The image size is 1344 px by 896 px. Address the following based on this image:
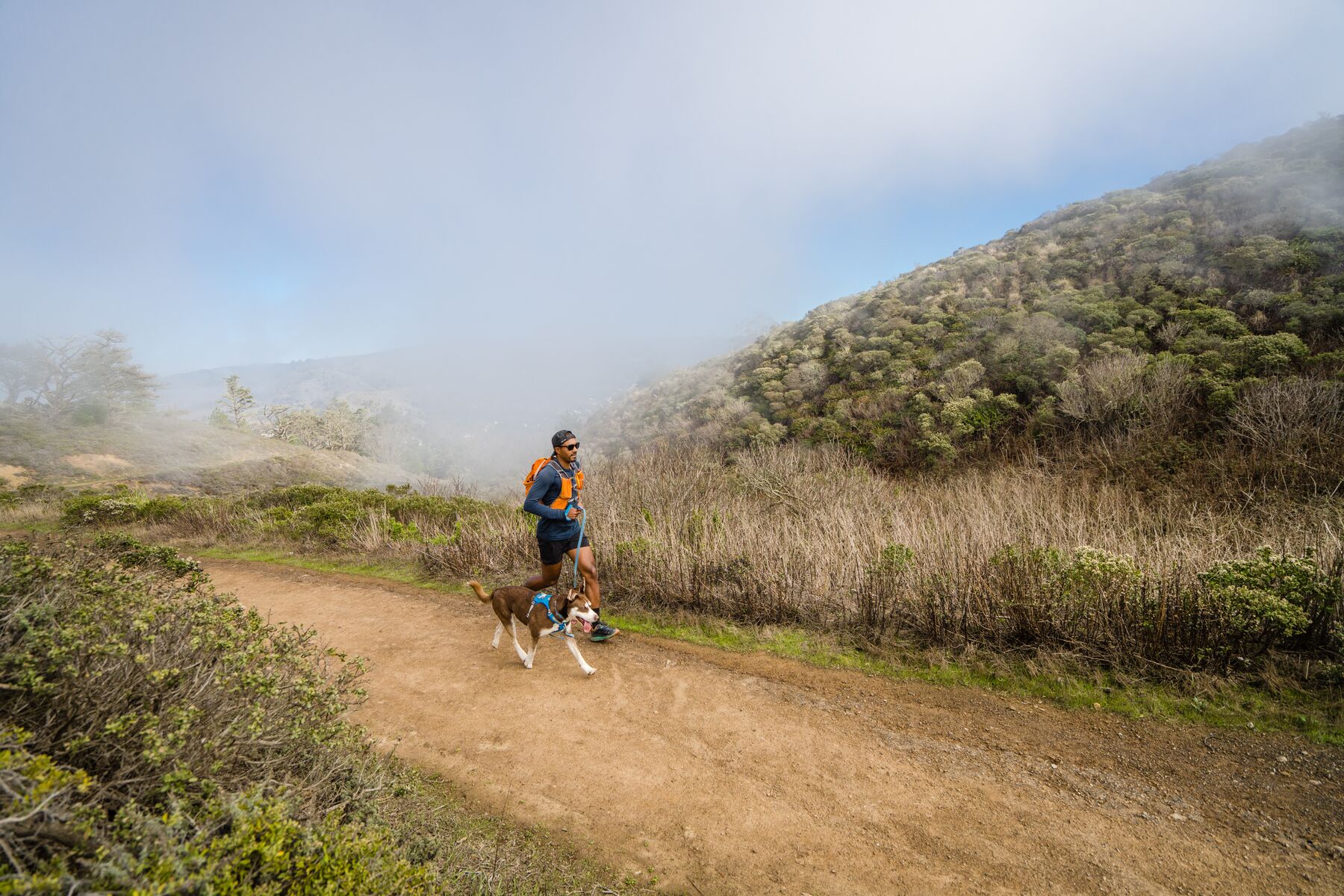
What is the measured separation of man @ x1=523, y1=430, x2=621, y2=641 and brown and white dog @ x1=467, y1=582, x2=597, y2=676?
38cm

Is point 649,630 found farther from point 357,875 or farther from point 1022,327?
point 1022,327

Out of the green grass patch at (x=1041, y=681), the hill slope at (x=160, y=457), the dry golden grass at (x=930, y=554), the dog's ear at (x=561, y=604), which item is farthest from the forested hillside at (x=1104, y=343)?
the hill slope at (x=160, y=457)

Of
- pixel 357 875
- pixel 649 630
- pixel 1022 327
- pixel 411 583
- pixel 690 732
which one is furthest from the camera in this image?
pixel 1022 327

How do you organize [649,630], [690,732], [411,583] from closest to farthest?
[690,732]
[649,630]
[411,583]

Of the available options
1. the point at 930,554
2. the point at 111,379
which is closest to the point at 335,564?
the point at 930,554

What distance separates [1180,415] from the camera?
1162 centimetres

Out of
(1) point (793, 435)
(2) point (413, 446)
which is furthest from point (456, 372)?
(1) point (793, 435)

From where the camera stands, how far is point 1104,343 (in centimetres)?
1600

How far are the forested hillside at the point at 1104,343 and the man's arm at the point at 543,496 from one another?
12123 millimetres

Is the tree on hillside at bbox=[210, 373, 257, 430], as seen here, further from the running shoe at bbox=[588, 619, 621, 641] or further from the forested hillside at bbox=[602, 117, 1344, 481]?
the running shoe at bbox=[588, 619, 621, 641]

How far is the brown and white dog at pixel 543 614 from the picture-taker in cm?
501

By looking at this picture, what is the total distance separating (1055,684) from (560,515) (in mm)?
4846

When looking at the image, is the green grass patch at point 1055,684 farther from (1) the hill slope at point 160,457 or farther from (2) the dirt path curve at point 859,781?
(1) the hill slope at point 160,457

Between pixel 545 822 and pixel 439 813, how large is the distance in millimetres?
665
